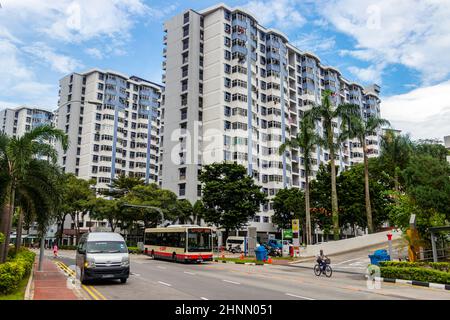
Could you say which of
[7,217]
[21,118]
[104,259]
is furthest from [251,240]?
[21,118]

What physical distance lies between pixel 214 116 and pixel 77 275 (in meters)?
49.9

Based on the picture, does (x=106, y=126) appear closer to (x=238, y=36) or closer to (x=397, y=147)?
(x=238, y=36)

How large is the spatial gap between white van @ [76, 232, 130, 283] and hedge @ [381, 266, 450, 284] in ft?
46.5

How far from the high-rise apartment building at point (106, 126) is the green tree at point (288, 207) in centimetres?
4291

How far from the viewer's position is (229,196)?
52156 mm

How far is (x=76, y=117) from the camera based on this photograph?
95312 millimetres

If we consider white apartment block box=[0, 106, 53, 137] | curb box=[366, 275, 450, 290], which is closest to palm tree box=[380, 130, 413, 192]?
curb box=[366, 275, 450, 290]

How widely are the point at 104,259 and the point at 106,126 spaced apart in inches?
3299

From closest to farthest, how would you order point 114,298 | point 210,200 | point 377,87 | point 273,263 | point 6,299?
1. point 6,299
2. point 114,298
3. point 273,263
4. point 210,200
5. point 377,87

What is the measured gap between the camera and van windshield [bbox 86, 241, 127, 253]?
17098 mm

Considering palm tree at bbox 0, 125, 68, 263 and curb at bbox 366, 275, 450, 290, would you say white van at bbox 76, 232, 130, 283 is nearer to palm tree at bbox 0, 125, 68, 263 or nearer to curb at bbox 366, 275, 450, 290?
palm tree at bbox 0, 125, 68, 263

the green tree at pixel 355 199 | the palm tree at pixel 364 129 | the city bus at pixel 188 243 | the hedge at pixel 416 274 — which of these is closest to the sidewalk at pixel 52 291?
the city bus at pixel 188 243
